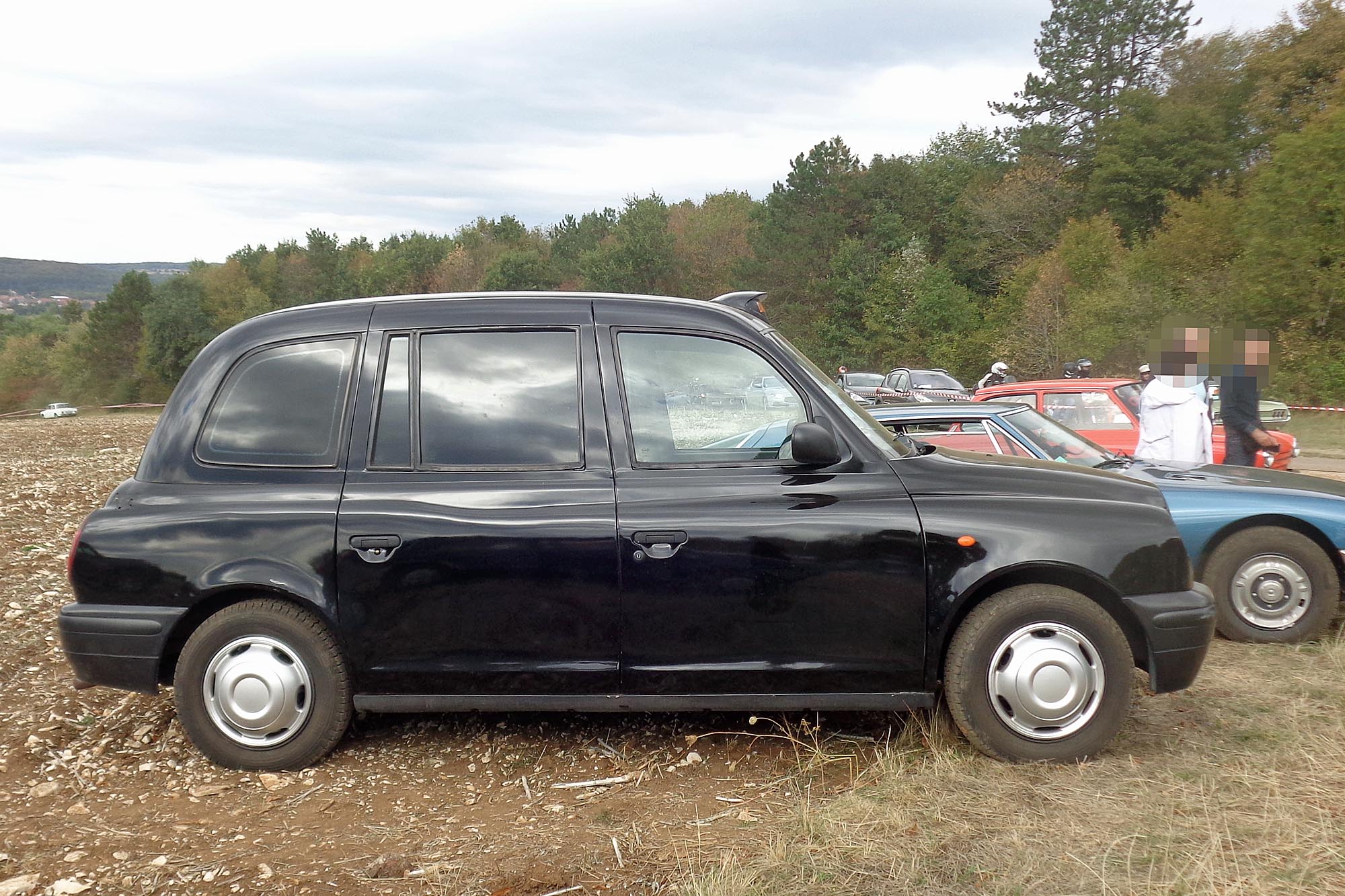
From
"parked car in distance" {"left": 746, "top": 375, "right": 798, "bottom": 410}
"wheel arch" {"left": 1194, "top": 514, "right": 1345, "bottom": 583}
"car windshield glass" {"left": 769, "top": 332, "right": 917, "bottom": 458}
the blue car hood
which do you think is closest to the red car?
the blue car hood

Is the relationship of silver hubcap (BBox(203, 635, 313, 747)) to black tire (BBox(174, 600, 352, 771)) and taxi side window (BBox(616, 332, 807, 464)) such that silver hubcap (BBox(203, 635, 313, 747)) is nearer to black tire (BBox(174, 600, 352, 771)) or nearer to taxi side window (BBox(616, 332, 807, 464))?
black tire (BBox(174, 600, 352, 771))

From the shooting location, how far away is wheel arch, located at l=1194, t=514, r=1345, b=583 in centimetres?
614

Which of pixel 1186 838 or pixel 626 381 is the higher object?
pixel 626 381

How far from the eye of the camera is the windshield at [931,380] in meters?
29.5

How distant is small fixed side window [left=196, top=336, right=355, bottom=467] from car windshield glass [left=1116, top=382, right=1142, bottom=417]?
8.08 metres

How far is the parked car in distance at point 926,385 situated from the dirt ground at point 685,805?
2188cm

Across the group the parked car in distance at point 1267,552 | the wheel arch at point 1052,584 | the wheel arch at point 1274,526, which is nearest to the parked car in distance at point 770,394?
the wheel arch at point 1052,584

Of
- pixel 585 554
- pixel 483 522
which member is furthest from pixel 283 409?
pixel 585 554

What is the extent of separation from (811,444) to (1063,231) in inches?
2016

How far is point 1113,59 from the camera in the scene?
190 ft

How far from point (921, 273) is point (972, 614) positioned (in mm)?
59363

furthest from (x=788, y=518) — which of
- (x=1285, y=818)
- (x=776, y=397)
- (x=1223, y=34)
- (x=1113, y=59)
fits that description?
(x=1113, y=59)

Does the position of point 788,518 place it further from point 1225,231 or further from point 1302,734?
point 1225,231

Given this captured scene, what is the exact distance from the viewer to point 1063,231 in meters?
50.9
